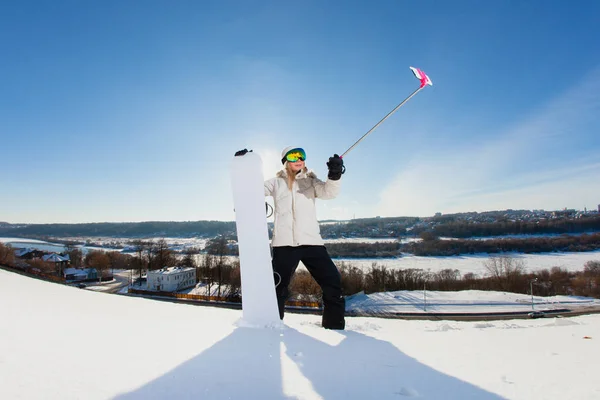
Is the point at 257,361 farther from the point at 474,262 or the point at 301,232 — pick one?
the point at 474,262

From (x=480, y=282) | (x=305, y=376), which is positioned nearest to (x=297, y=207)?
(x=305, y=376)

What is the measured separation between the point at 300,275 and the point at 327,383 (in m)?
33.7

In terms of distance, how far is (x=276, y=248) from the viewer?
122 inches

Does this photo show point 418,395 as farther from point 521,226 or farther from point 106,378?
point 521,226

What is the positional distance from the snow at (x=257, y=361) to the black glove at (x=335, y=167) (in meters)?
1.56

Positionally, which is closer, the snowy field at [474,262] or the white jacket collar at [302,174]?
the white jacket collar at [302,174]

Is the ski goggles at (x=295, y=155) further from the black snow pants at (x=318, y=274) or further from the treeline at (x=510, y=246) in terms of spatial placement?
the treeline at (x=510, y=246)

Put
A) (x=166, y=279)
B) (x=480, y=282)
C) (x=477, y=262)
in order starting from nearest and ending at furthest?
(x=166, y=279)
(x=480, y=282)
(x=477, y=262)

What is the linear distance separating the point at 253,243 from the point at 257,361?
119 centimetres

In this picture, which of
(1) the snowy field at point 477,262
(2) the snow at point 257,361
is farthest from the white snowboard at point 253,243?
(1) the snowy field at point 477,262

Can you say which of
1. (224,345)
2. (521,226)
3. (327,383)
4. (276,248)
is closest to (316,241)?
(276,248)

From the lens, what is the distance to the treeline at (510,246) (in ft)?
232

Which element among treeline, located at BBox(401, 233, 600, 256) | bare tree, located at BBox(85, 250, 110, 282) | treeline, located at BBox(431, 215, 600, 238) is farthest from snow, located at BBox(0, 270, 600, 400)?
treeline, located at BBox(431, 215, 600, 238)

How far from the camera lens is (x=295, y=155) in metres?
3.28
